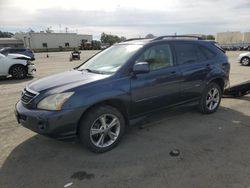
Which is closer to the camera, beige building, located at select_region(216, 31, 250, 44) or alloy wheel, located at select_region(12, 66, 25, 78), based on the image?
alloy wheel, located at select_region(12, 66, 25, 78)

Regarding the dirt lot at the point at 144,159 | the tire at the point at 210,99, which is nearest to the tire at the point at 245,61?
the tire at the point at 210,99

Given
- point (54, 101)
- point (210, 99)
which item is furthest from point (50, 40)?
point (54, 101)

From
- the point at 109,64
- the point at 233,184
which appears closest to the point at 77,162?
the point at 109,64

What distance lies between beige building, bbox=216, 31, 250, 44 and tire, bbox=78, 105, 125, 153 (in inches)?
2807

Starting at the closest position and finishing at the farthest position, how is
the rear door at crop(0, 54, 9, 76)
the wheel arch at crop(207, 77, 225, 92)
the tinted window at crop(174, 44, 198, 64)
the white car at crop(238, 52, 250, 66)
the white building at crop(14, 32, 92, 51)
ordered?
the tinted window at crop(174, 44, 198, 64) → the wheel arch at crop(207, 77, 225, 92) → the rear door at crop(0, 54, 9, 76) → the white car at crop(238, 52, 250, 66) → the white building at crop(14, 32, 92, 51)

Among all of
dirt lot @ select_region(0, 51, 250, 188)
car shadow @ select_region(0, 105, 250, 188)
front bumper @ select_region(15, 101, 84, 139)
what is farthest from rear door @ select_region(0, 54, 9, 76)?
front bumper @ select_region(15, 101, 84, 139)

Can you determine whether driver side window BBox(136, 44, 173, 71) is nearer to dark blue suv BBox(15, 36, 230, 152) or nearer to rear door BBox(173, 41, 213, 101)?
dark blue suv BBox(15, 36, 230, 152)

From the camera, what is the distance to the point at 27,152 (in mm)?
4266

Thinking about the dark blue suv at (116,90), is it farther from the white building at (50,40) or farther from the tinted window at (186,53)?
the white building at (50,40)

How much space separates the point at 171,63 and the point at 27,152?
2.96 metres

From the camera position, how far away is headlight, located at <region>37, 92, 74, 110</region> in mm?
3758

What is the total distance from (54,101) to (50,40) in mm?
84157

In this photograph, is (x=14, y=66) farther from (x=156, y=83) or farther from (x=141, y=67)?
(x=141, y=67)

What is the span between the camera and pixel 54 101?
12.5 feet
